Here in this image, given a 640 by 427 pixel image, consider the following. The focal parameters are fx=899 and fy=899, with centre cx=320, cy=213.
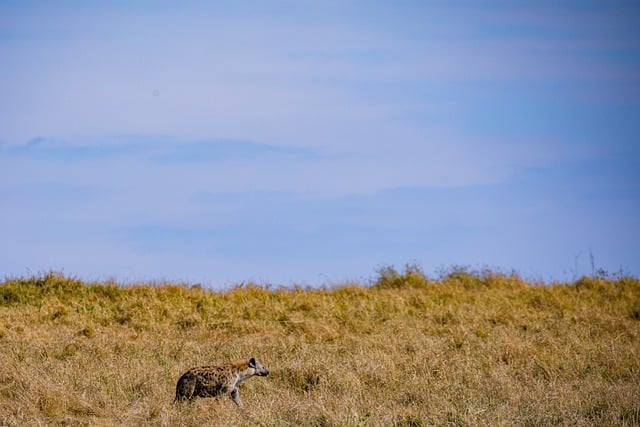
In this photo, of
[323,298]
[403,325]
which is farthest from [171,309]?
[403,325]

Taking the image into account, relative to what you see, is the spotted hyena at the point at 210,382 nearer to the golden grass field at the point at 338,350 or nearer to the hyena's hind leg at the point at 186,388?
the hyena's hind leg at the point at 186,388

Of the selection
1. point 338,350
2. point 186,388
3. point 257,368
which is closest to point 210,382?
point 186,388

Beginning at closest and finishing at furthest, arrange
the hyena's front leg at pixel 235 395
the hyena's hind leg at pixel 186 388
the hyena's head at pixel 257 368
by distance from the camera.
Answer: the hyena's hind leg at pixel 186 388
the hyena's front leg at pixel 235 395
the hyena's head at pixel 257 368

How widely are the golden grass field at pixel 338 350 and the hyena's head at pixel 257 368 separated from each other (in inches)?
11.0

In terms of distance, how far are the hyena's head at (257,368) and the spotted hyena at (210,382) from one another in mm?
Result: 309

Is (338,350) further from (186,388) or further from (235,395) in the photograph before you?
(186,388)

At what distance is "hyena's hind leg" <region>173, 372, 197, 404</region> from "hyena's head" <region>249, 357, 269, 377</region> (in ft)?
3.77

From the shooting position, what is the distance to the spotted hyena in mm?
11312

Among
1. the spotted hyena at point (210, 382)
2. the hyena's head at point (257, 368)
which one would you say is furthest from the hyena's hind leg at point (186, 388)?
the hyena's head at point (257, 368)

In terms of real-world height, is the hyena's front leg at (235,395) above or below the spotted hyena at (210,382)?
below

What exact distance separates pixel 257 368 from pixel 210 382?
1119 mm

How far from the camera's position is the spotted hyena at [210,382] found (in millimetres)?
11312

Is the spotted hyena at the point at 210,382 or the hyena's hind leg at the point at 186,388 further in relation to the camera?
the spotted hyena at the point at 210,382

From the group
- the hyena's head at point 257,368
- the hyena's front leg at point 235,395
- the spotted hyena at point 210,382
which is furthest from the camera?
the hyena's head at point 257,368
